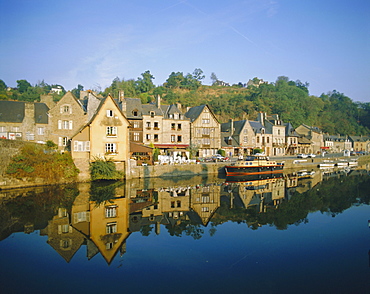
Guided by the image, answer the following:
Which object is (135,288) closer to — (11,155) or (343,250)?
(343,250)

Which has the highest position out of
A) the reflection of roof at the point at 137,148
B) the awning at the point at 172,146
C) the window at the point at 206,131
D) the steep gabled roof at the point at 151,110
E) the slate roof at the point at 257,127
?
the steep gabled roof at the point at 151,110

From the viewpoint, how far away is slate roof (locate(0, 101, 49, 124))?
112 ft

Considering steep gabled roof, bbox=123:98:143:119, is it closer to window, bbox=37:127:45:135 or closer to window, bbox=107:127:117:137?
window, bbox=107:127:117:137

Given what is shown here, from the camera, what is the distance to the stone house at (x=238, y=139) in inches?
2053

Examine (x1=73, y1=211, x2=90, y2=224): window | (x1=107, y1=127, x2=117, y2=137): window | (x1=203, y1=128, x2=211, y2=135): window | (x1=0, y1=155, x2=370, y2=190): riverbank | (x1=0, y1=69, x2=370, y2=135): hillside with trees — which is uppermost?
(x1=0, y1=69, x2=370, y2=135): hillside with trees

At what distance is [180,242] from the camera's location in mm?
13367

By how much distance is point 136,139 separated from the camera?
4256cm

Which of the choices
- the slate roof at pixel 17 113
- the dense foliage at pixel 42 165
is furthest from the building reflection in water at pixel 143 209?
the slate roof at pixel 17 113

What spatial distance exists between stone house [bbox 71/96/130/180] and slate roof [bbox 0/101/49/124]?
8.12m

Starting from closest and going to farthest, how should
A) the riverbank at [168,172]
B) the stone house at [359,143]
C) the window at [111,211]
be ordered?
the window at [111,211] → the riverbank at [168,172] → the stone house at [359,143]

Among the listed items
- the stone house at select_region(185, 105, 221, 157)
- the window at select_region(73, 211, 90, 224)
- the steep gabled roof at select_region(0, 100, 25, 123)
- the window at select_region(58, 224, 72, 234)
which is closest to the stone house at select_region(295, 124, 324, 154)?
the stone house at select_region(185, 105, 221, 157)

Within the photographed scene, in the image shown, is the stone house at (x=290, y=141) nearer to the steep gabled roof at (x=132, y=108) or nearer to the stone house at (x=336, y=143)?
the stone house at (x=336, y=143)

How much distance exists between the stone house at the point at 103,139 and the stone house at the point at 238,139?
2412 cm

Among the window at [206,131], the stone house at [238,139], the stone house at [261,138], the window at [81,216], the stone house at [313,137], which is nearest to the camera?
the window at [81,216]
